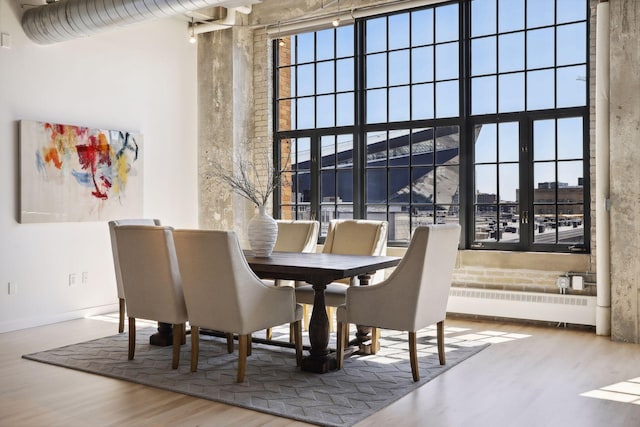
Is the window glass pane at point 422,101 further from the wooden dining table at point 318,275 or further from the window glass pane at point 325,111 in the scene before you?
the wooden dining table at point 318,275

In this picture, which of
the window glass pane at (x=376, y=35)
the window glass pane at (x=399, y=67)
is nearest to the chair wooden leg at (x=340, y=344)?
the window glass pane at (x=399, y=67)

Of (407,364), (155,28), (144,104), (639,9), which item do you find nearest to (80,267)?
(144,104)

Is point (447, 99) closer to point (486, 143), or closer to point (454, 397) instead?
point (486, 143)

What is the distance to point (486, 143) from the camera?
6473 mm

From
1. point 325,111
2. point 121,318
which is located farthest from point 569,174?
point 121,318

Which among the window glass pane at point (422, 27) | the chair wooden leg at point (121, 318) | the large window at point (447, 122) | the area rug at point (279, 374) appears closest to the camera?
the area rug at point (279, 374)

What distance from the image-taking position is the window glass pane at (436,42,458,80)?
6.62 m

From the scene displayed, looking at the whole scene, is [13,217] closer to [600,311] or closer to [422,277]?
[422,277]

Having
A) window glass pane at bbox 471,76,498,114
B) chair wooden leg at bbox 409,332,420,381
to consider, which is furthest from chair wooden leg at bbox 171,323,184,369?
window glass pane at bbox 471,76,498,114

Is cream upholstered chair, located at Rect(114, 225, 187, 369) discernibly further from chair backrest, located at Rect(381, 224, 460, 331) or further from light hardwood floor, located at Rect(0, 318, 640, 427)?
chair backrest, located at Rect(381, 224, 460, 331)

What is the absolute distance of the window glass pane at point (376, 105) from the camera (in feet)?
23.3

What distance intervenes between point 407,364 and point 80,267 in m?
3.70

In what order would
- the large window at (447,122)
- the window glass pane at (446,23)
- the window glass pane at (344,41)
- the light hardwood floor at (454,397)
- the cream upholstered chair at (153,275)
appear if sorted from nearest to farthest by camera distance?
1. the light hardwood floor at (454,397)
2. the cream upholstered chair at (153,275)
3. the large window at (447,122)
4. the window glass pane at (446,23)
5. the window glass pane at (344,41)

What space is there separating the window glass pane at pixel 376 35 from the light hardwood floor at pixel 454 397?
3.62 m
